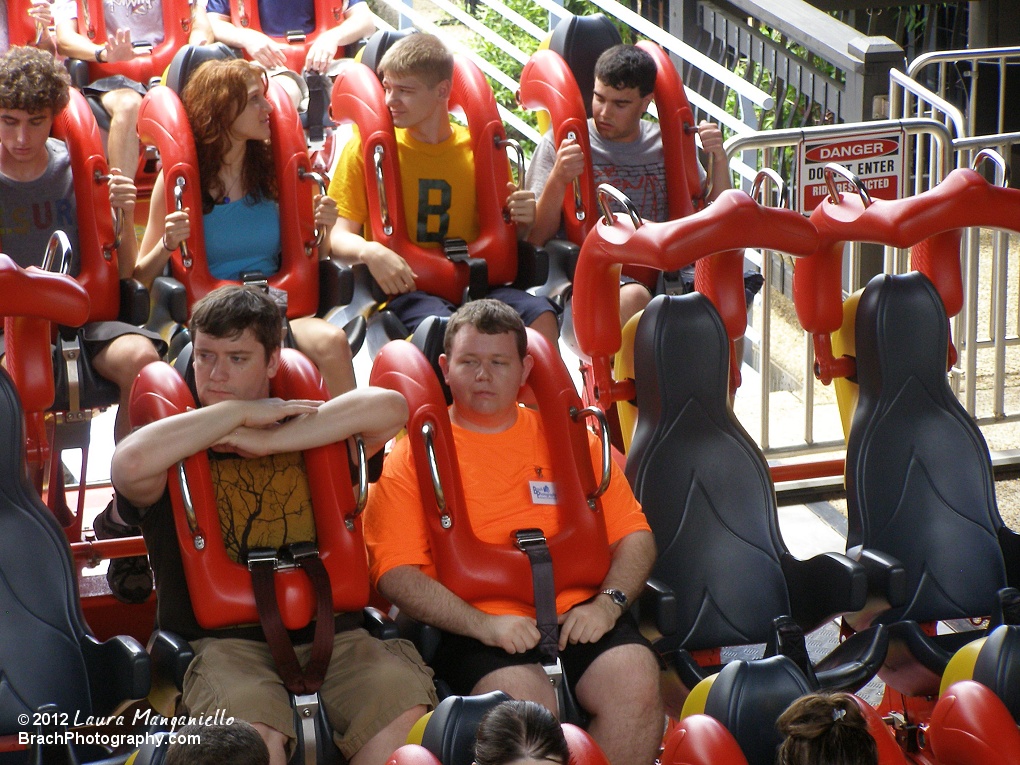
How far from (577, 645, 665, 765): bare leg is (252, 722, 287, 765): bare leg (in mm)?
629

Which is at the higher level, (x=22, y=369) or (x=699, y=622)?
(x=22, y=369)

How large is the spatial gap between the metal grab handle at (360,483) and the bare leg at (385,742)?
409 millimetres

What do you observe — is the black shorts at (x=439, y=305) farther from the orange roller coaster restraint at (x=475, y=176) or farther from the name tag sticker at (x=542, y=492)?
the name tag sticker at (x=542, y=492)

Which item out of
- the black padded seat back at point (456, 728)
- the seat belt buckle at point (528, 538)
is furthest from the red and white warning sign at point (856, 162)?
the black padded seat back at point (456, 728)

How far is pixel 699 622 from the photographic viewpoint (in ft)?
10.1

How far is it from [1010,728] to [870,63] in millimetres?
3116

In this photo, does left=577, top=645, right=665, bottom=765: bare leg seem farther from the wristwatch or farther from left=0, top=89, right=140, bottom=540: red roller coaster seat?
left=0, top=89, right=140, bottom=540: red roller coaster seat

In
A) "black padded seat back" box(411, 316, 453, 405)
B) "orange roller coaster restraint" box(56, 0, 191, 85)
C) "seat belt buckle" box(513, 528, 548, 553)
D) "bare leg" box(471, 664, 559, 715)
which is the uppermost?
"orange roller coaster restraint" box(56, 0, 191, 85)

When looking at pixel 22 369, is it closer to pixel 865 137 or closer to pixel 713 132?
pixel 713 132

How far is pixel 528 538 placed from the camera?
9.43 feet

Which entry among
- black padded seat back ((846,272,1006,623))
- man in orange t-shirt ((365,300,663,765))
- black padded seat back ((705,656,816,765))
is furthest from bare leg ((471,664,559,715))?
black padded seat back ((846,272,1006,623))

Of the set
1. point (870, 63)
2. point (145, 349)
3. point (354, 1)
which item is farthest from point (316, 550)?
point (354, 1)

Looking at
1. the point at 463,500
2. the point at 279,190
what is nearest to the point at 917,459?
the point at 463,500

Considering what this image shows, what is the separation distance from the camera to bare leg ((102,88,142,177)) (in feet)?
14.5
